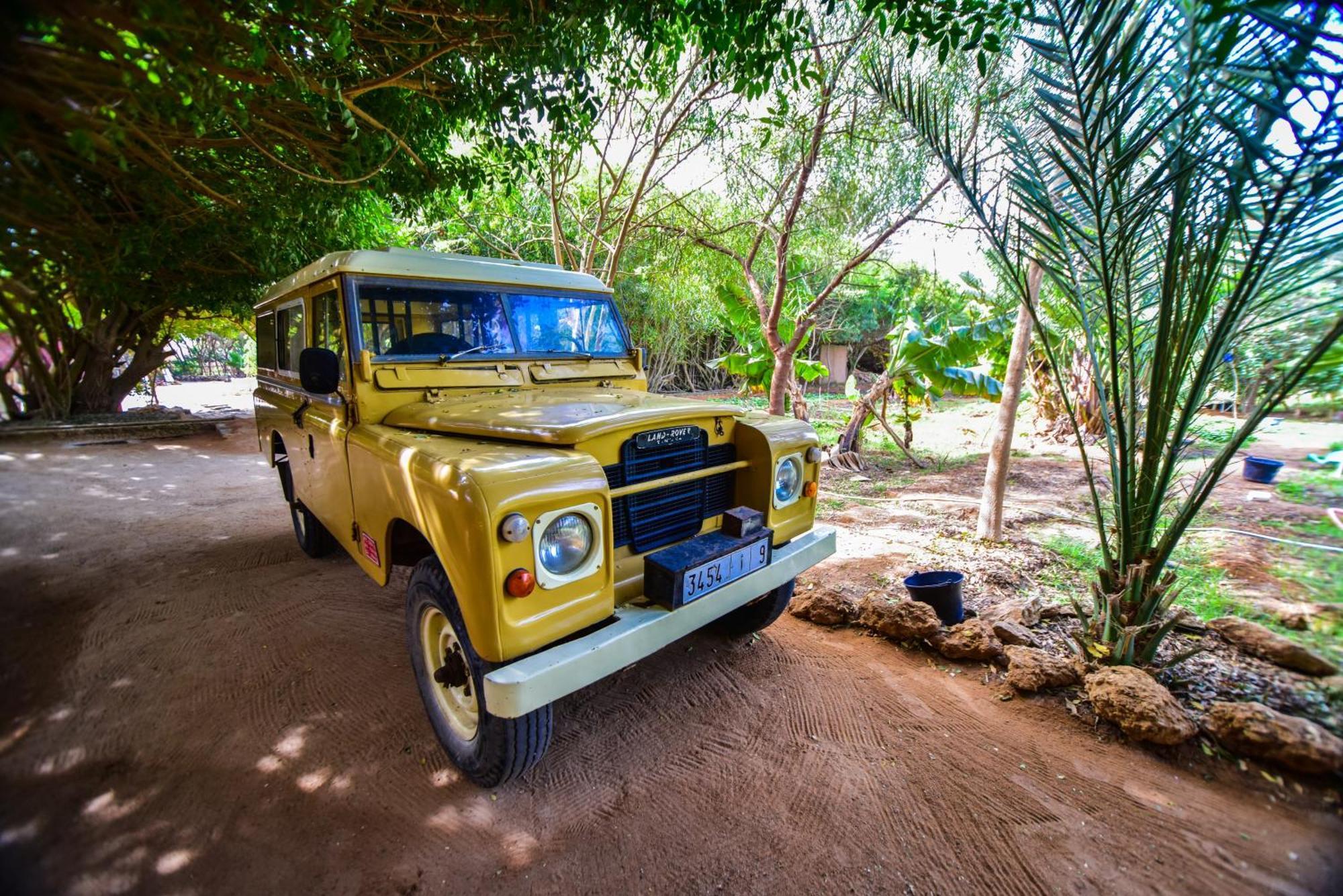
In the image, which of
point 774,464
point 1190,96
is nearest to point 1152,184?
point 1190,96

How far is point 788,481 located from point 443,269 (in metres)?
2.34

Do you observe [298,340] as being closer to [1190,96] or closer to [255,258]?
[1190,96]

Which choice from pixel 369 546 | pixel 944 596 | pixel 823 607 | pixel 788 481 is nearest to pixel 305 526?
pixel 369 546

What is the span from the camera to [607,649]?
194 cm

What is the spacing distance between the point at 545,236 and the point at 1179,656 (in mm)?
10305

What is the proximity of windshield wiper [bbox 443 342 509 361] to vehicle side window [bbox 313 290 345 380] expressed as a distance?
0.54 metres

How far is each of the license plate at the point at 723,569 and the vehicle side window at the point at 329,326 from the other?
2230 mm

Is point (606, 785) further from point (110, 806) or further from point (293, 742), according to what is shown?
point (110, 806)

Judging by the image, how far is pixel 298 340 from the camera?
366cm

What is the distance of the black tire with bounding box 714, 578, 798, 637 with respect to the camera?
3182mm

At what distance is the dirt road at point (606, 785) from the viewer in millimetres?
1896

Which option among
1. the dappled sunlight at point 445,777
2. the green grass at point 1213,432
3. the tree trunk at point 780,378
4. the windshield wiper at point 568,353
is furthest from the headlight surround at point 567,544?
the tree trunk at point 780,378

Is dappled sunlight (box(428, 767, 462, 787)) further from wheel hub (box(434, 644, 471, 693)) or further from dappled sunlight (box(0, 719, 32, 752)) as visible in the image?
dappled sunlight (box(0, 719, 32, 752))

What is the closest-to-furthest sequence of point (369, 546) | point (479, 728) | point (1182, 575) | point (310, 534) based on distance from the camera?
point (479, 728) → point (369, 546) → point (1182, 575) → point (310, 534)
